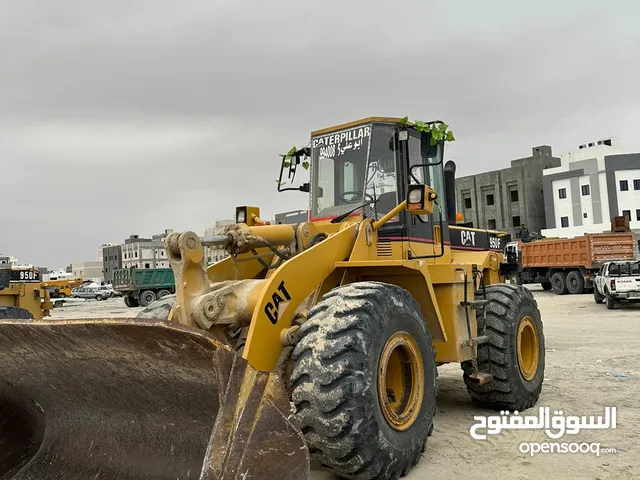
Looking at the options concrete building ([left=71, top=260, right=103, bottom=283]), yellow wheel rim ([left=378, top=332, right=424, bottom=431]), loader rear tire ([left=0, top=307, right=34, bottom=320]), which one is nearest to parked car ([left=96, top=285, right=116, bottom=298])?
loader rear tire ([left=0, top=307, right=34, bottom=320])

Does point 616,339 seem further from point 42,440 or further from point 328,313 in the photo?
point 42,440

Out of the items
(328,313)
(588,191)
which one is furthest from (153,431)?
(588,191)

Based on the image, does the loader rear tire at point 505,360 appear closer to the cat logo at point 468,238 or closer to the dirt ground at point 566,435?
the dirt ground at point 566,435

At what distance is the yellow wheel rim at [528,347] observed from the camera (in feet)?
22.7

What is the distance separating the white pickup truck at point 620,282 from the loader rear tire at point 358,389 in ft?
55.0

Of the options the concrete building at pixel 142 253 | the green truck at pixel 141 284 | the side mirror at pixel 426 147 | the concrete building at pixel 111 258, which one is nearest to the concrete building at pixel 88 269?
the concrete building at pixel 111 258

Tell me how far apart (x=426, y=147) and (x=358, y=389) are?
331 centimetres

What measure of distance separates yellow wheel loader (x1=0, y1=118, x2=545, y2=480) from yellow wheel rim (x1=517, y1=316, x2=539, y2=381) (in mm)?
358

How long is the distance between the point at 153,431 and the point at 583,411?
4.62 meters

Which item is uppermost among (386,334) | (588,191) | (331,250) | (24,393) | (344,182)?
(588,191)

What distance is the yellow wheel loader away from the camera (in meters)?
3.16

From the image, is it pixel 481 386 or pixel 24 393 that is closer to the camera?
pixel 24 393

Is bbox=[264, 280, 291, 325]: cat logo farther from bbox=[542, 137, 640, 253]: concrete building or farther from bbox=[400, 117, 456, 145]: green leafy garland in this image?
bbox=[542, 137, 640, 253]: concrete building

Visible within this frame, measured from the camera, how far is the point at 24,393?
166 inches
